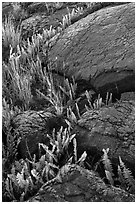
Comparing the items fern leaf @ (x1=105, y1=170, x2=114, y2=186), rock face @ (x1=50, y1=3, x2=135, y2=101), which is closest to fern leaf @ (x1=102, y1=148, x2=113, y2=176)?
fern leaf @ (x1=105, y1=170, x2=114, y2=186)

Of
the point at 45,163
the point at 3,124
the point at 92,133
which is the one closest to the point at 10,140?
the point at 3,124

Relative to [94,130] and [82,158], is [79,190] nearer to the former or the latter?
[82,158]

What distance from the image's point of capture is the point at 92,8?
614cm

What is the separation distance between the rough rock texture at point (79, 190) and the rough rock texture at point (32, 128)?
56cm

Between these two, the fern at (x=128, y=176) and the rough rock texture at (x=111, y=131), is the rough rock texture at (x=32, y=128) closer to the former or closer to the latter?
the rough rock texture at (x=111, y=131)

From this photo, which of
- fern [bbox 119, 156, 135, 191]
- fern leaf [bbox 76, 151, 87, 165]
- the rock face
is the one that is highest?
the rock face

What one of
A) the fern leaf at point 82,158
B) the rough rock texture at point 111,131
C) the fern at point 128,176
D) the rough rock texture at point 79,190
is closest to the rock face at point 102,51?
the rough rock texture at point 111,131

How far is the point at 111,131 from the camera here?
364 cm

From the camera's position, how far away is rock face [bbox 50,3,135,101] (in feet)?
13.9

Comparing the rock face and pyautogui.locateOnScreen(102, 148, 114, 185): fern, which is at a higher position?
the rock face

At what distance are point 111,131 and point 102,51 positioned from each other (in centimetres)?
145

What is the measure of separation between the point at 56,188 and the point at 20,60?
2816 mm

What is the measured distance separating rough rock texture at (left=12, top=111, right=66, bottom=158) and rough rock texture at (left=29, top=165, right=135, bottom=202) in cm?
56

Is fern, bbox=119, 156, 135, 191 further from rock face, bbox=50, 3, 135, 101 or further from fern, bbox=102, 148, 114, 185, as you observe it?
rock face, bbox=50, 3, 135, 101
